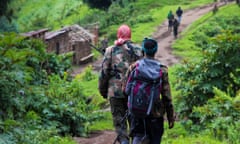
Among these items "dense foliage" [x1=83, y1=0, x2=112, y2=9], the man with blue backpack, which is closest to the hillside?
the man with blue backpack

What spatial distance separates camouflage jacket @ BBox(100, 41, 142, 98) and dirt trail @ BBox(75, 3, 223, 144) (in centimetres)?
223

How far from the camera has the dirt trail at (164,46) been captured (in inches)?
375

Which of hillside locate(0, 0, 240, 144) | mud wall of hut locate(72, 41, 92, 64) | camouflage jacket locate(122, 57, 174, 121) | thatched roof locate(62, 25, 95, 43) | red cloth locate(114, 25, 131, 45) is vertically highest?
red cloth locate(114, 25, 131, 45)

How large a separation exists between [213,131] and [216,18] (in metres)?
25.3

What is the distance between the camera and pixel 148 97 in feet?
18.7

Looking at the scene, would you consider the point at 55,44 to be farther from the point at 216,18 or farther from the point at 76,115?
the point at 76,115

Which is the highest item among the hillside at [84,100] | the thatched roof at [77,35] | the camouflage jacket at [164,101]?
the camouflage jacket at [164,101]

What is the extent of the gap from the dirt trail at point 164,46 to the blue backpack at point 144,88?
11.7 ft

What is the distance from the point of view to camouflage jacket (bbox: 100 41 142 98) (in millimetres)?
7266

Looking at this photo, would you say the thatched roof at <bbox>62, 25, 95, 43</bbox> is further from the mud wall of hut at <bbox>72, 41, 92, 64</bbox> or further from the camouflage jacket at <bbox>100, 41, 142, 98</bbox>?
the camouflage jacket at <bbox>100, 41, 142, 98</bbox>

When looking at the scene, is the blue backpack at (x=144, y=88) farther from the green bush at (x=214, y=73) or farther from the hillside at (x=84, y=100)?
the green bush at (x=214, y=73)

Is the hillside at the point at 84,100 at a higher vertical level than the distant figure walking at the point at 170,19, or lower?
higher

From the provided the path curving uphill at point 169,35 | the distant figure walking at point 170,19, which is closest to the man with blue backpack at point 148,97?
the path curving uphill at point 169,35

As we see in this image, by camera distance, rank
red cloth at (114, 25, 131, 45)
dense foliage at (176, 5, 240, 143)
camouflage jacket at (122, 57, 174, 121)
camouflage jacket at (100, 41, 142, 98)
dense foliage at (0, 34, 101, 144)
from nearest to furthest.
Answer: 1. camouflage jacket at (122, 57, 174, 121)
2. dense foliage at (0, 34, 101, 144)
3. red cloth at (114, 25, 131, 45)
4. camouflage jacket at (100, 41, 142, 98)
5. dense foliage at (176, 5, 240, 143)
